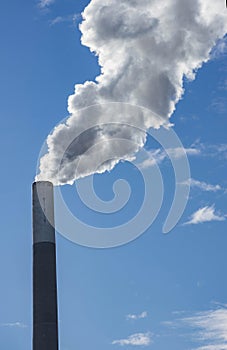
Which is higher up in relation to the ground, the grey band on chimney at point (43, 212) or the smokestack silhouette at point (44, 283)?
the grey band on chimney at point (43, 212)

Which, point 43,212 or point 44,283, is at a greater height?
point 43,212

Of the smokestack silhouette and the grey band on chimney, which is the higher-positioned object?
the grey band on chimney

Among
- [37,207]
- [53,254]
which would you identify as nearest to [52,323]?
[53,254]

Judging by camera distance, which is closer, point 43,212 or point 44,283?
point 44,283

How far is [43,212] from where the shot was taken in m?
30.3

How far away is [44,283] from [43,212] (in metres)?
3.79

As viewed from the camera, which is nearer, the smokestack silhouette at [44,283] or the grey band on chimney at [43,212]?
the smokestack silhouette at [44,283]

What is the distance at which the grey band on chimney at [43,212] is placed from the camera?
96.9 ft

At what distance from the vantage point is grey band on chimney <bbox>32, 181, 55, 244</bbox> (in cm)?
2955

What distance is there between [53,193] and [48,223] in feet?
7.14

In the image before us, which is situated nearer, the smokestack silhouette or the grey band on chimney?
the smokestack silhouette

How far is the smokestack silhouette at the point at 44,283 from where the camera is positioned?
27609 mm

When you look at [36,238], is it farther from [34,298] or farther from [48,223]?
[34,298]

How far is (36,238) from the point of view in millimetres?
29438
